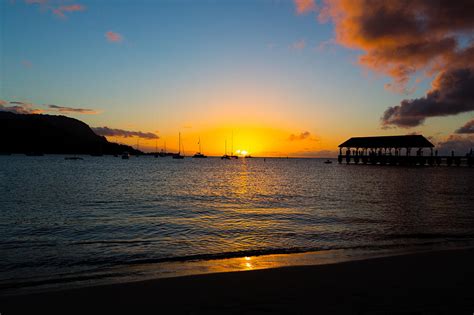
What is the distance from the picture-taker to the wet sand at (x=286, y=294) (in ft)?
18.0

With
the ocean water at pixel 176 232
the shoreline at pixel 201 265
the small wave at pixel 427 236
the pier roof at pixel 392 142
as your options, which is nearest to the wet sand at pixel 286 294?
the shoreline at pixel 201 265

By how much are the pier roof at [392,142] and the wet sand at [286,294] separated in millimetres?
81732

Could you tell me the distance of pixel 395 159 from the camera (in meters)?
94.7

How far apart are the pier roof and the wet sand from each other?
8173 cm

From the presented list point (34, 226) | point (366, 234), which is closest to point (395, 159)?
point (366, 234)

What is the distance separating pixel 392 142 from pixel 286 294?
88846 millimetres

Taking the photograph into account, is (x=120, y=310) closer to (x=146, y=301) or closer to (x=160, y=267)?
(x=146, y=301)

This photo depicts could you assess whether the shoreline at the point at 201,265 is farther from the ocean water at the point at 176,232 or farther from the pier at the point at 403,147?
the pier at the point at 403,147

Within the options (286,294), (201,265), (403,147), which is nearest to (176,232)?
(201,265)

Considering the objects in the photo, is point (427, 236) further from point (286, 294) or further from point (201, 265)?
point (286, 294)

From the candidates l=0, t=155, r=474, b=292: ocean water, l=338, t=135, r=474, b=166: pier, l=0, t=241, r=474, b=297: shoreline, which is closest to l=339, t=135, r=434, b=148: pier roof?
l=338, t=135, r=474, b=166: pier

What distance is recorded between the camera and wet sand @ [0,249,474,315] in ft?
18.0

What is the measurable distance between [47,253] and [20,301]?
4.65 metres

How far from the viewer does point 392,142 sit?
3369 inches
